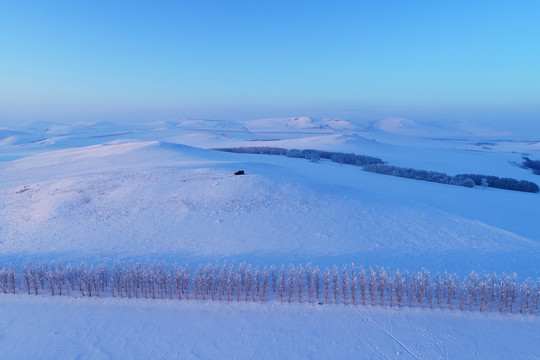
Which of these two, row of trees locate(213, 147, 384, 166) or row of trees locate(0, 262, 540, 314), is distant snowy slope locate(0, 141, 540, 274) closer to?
row of trees locate(0, 262, 540, 314)

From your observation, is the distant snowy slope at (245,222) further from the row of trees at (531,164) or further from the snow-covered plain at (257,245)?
the row of trees at (531,164)

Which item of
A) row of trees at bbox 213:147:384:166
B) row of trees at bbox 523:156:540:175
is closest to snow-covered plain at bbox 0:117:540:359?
row of trees at bbox 213:147:384:166

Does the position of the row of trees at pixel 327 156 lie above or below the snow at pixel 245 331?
above

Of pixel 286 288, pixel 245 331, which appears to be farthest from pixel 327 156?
pixel 245 331

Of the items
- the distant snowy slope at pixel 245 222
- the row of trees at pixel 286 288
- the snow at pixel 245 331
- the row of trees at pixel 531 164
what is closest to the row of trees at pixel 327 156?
the distant snowy slope at pixel 245 222

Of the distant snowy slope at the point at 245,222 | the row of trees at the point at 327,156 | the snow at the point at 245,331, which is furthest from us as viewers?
the row of trees at the point at 327,156

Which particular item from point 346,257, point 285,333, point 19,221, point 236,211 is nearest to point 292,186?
point 236,211

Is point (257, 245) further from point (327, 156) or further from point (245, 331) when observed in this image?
point (327, 156)
